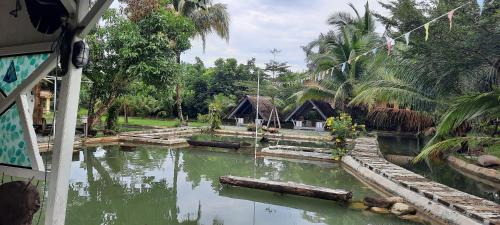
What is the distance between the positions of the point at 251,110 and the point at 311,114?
3.87m

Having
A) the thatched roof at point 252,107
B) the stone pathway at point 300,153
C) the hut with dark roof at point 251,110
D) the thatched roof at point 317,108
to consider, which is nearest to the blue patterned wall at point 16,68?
the stone pathway at point 300,153

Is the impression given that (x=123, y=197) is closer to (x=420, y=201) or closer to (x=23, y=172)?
(x=23, y=172)

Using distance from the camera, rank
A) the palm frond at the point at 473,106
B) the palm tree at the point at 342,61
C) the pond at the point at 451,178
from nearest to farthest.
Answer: the palm frond at the point at 473,106, the pond at the point at 451,178, the palm tree at the point at 342,61

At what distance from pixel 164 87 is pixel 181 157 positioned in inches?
142

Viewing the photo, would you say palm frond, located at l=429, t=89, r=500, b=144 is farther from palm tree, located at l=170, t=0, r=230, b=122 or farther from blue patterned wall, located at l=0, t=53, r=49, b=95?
palm tree, located at l=170, t=0, r=230, b=122

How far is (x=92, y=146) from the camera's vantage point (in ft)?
43.3

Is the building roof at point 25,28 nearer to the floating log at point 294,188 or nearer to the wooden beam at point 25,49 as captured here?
the wooden beam at point 25,49

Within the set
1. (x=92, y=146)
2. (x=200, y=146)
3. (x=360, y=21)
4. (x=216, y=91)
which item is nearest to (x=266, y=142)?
(x=200, y=146)

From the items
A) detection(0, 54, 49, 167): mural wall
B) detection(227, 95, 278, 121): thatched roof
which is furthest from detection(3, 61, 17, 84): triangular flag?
detection(227, 95, 278, 121): thatched roof

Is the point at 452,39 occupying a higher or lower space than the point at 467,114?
higher

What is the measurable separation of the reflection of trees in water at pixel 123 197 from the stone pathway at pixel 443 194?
12.5ft

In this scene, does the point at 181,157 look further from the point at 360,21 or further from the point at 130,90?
the point at 360,21

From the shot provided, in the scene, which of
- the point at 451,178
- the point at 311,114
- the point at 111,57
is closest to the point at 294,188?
the point at 451,178

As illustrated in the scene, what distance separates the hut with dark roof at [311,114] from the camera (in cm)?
2252
